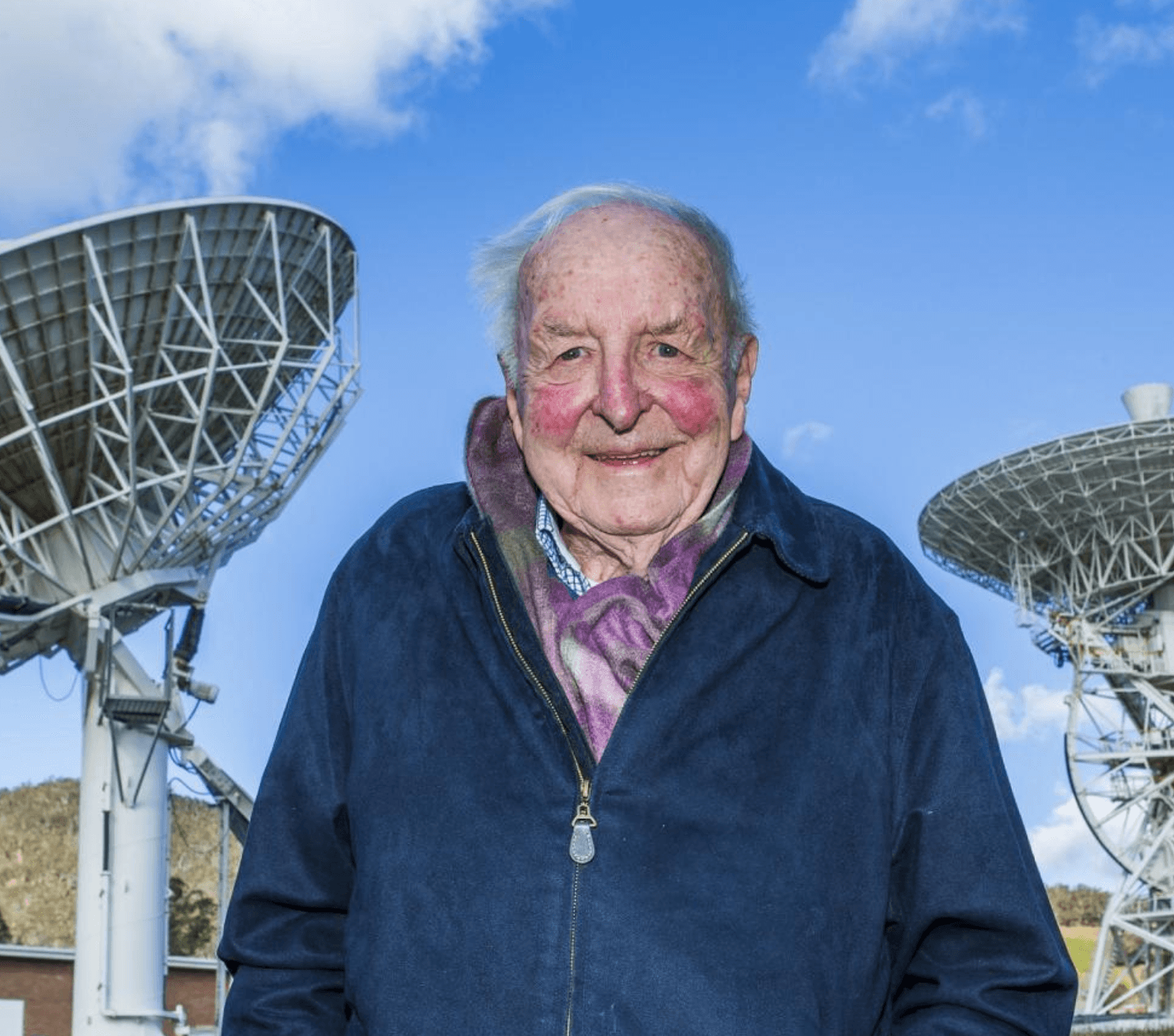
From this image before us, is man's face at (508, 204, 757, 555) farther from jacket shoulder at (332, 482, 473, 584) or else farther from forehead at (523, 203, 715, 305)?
jacket shoulder at (332, 482, 473, 584)

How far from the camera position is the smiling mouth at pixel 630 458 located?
130 inches

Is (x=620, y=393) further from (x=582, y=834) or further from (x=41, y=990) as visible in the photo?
(x=41, y=990)

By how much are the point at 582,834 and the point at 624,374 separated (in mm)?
935

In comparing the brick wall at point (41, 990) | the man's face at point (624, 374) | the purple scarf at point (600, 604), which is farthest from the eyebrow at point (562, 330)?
the brick wall at point (41, 990)

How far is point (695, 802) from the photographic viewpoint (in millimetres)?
2982

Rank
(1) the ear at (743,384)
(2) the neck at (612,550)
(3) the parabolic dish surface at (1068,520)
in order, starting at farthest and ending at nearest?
1. (3) the parabolic dish surface at (1068,520)
2. (1) the ear at (743,384)
3. (2) the neck at (612,550)

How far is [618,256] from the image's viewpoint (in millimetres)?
3268

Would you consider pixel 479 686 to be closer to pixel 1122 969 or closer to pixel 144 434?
pixel 144 434

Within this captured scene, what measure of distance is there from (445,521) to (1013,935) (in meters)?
1.48

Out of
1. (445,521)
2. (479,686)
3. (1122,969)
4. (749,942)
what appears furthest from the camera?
(1122,969)

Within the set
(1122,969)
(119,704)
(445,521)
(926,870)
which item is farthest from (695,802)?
(1122,969)

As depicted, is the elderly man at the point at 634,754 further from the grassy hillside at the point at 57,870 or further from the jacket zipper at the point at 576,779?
the grassy hillside at the point at 57,870

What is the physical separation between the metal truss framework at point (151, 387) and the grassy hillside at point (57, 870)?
42329 millimetres

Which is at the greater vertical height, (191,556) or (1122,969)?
(191,556)
